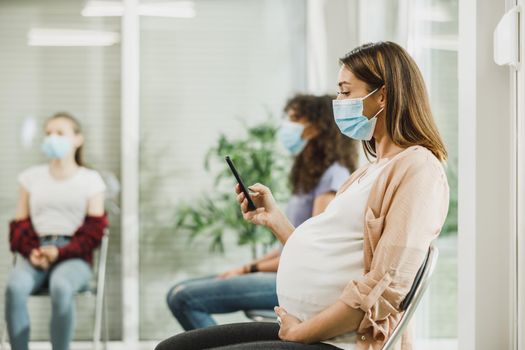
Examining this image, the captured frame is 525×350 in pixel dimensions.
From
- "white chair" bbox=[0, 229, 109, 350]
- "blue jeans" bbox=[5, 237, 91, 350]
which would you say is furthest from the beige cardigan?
"white chair" bbox=[0, 229, 109, 350]

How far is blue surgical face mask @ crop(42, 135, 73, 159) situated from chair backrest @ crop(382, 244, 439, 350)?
2839 millimetres

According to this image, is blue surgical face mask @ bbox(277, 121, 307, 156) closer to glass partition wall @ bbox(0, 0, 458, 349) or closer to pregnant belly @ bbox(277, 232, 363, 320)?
glass partition wall @ bbox(0, 0, 458, 349)

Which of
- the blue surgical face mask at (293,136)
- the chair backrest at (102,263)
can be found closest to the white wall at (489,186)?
the blue surgical face mask at (293,136)

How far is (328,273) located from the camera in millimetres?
1447

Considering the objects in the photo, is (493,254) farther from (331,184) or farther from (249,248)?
(249,248)

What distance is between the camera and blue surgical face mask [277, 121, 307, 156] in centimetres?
308

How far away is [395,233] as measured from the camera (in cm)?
133

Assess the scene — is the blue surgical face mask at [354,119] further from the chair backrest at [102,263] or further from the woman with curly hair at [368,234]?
the chair backrest at [102,263]

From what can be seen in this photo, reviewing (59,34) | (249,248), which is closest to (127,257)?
(249,248)

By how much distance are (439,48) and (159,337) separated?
243cm

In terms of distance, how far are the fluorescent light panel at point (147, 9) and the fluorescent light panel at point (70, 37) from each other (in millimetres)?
106

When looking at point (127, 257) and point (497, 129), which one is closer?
point (497, 129)

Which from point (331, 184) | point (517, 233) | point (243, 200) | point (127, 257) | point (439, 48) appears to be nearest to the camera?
point (517, 233)

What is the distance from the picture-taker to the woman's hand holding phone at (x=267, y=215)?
5.83 ft
